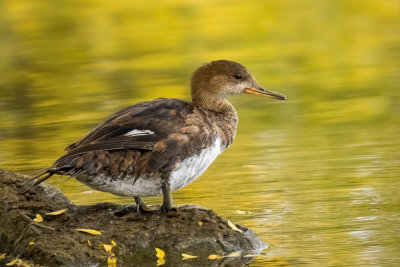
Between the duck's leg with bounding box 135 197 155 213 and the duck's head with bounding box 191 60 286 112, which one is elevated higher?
the duck's head with bounding box 191 60 286 112

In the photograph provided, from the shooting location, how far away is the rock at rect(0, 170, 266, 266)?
282 inches

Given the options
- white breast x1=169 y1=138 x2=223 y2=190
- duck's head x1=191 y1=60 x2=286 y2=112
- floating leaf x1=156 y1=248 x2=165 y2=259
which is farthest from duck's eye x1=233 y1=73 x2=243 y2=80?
floating leaf x1=156 y1=248 x2=165 y2=259

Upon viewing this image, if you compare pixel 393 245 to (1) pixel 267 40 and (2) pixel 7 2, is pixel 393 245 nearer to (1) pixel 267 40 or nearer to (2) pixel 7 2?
(1) pixel 267 40

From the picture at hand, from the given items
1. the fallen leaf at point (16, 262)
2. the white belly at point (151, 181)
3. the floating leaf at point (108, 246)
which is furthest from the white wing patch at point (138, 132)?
the fallen leaf at point (16, 262)

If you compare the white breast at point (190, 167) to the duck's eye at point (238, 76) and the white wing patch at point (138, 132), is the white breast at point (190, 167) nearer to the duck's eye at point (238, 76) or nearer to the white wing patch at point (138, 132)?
the white wing patch at point (138, 132)

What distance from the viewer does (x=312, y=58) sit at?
17.6 meters

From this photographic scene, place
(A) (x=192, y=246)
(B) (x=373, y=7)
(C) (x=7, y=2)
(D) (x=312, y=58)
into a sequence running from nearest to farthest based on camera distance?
1. (A) (x=192, y=246)
2. (D) (x=312, y=58)
3. (B) (x=373, y=7)
4. (C) (x=7, y=2)

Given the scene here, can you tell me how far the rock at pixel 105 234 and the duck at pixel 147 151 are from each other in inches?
8.2

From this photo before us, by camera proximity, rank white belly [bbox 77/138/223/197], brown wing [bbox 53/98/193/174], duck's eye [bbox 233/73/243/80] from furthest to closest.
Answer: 1. duck's eye [bbox 233/73/243/80]
2. white belly [bbox 77/138/223/197]
3. brown wing [bbox 53/98/193/174]

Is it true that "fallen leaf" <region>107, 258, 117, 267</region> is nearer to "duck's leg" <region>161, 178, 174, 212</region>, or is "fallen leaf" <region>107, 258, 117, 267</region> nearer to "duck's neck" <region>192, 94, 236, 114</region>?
"duck's leg" <region>161, 178, 174, 212</region>

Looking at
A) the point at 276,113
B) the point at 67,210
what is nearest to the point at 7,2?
the point at 276,113

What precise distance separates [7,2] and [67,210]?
64.2ft

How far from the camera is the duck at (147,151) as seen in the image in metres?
7.36

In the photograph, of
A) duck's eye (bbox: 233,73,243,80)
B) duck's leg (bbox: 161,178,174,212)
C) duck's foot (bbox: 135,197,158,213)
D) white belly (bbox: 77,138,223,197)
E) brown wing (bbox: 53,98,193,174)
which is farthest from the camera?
duck's eye (bbox: 233,73,243,80)
